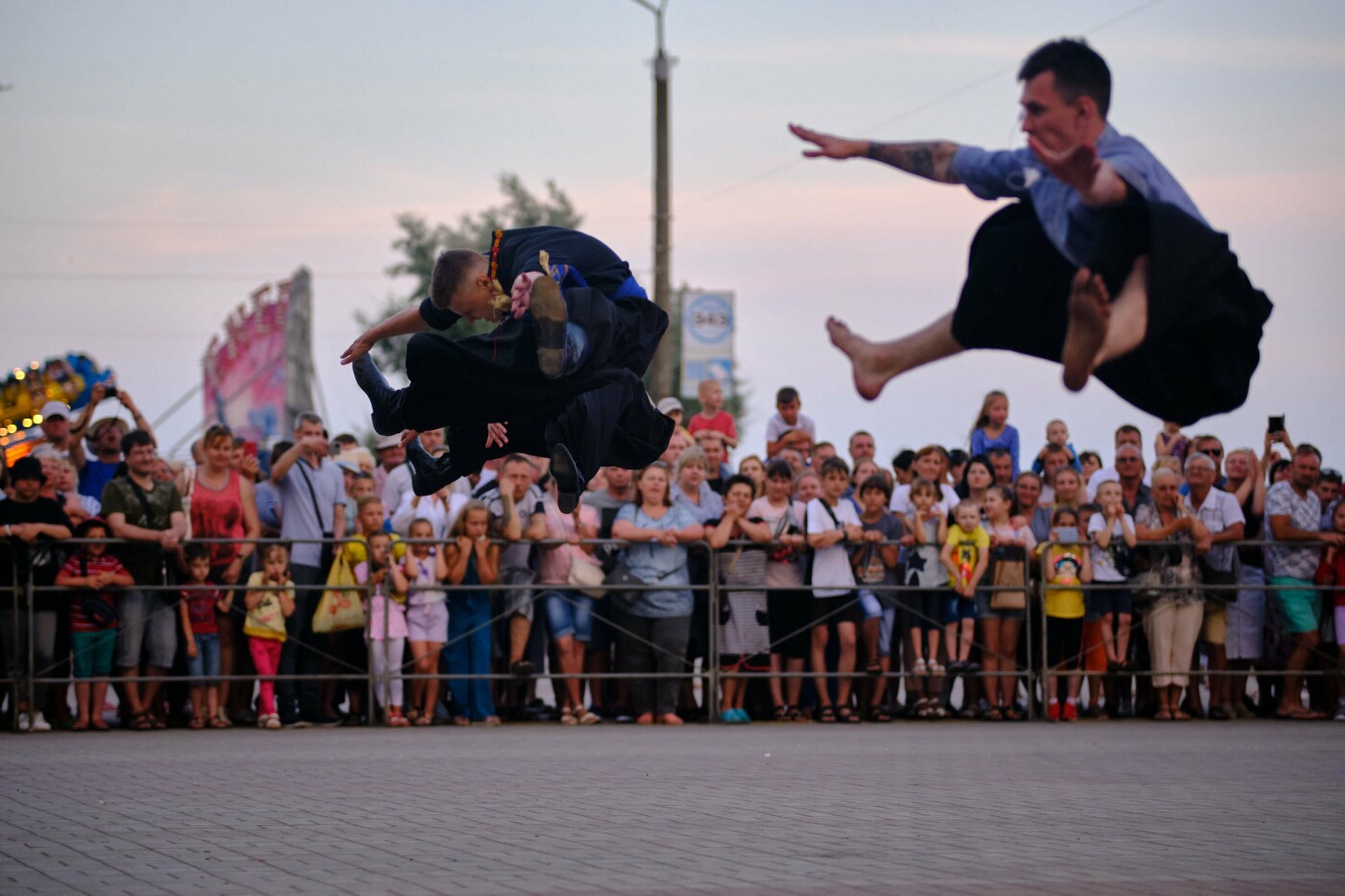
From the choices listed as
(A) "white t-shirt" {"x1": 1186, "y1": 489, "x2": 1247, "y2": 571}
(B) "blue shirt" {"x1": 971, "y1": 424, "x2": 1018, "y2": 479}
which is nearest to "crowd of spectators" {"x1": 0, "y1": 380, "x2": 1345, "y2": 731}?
(A) "white t-shirt" {"x1": 1186, "y1": 489, "x2": 1247, "y2": 571}

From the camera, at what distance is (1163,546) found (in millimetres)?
16016

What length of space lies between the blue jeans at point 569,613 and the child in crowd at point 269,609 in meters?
2.22

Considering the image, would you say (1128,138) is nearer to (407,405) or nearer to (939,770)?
(407,405)

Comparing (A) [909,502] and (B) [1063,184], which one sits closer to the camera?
(B) [1063,184]

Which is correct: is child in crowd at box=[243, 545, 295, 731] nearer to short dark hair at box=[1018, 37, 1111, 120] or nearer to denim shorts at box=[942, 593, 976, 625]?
denim shorts at box=[942, 593, 976, 625]

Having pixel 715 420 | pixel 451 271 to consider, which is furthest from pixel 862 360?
pixel 715 420

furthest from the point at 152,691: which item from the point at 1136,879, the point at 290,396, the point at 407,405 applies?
the point at 290,396

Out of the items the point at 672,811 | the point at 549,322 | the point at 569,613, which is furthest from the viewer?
the point at 569,613

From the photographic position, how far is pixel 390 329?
800 centimetres

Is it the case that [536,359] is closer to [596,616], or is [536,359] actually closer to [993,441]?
[993,441]

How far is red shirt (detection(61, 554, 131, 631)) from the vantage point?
14.9 metres

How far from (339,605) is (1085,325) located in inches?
427

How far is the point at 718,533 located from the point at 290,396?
29.2 m

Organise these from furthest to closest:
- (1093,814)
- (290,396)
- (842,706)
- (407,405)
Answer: (290,396) → (842,706) → (1093,814) → (407,405)
